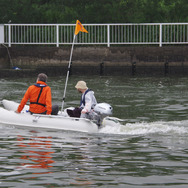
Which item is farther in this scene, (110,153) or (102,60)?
(102,60)

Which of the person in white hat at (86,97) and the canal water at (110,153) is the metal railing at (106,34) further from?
the person in white hat at (86,97)

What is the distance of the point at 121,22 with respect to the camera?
109ft

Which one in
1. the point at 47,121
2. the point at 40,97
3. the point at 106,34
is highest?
the point at 106,34

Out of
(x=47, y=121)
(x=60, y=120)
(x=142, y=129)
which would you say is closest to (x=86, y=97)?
(x=60, y=120)

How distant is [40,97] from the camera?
1441 centimetres

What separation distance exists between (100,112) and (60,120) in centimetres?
103

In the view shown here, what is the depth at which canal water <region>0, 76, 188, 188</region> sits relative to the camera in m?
9.35

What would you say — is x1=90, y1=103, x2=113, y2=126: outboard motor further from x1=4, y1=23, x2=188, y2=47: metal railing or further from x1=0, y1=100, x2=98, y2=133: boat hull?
x1=4, y1=23, x2=188, y2=47: metal railing

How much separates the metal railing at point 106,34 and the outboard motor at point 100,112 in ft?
58.2

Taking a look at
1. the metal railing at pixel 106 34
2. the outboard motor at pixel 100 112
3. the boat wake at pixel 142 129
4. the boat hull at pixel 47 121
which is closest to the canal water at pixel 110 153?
the boat wake at pixel 142 129

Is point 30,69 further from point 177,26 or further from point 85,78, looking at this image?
point 177,26

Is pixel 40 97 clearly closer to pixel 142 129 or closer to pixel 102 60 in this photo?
pixel 142 129

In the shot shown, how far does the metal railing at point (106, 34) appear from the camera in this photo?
3183 centimetres

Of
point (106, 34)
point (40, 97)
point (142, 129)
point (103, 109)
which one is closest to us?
point (103, 109)
